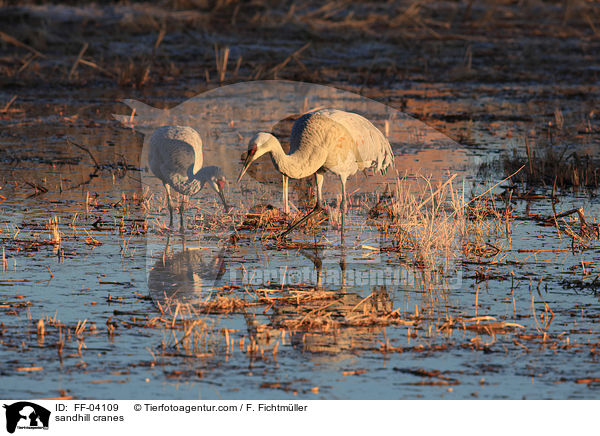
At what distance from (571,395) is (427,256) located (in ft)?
9.37

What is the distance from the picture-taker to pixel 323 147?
342 inches

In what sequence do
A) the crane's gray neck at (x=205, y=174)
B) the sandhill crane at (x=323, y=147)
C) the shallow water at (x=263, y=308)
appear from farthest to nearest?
the crane's gray neck at (x=205, y=174) < the sandhill crane at (x=323, y=147) < the shallow water at (x=263, y=308)

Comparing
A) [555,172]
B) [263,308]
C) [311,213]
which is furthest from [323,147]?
[555,172]

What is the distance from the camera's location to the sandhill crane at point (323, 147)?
838 centimetres

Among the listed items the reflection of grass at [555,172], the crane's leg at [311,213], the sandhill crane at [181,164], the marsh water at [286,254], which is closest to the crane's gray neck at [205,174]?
the sandhill crane at [181,164]

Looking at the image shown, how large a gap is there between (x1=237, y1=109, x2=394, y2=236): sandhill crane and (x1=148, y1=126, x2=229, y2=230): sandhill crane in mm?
552

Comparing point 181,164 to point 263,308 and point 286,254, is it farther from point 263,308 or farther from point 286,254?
point 263,308

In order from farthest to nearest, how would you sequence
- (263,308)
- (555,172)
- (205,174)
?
(555,172)
(205,174)
(263,308)

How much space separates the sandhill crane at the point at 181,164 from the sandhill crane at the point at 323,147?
1.81 feet

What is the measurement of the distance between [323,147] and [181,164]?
1.31 meters

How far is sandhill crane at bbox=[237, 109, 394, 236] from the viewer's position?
838 centimetres

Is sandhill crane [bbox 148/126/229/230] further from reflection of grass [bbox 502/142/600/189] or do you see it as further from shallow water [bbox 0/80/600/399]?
reflection of grass [bbox 502/142/600/189]

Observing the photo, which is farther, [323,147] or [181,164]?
[181,164]

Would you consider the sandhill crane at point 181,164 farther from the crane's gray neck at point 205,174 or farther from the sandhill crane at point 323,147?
the sandhill crane at point 323,147
